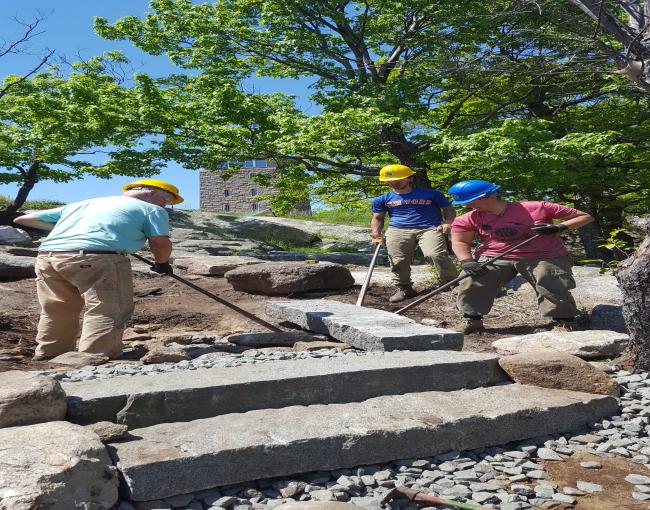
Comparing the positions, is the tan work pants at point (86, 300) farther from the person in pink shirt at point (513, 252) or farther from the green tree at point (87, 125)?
the green tree at point (87, 125)

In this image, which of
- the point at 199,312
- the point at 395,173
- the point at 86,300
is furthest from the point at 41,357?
the point at 395,173

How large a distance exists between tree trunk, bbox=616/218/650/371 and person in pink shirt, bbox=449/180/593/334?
1270mm

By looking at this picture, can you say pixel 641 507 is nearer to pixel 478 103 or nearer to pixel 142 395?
pixel 142 395

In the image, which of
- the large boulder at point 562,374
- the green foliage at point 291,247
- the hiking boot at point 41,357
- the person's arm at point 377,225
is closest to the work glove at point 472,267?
the person's arm at point 377,225

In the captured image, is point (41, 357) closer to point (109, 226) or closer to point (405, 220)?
point (109, 226)

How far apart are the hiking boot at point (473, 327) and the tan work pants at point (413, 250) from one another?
1219 millimetres

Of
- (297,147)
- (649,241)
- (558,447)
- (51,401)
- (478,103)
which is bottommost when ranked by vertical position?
(558,447)

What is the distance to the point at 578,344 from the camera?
16.2 ft

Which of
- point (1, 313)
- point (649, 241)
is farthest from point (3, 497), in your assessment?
point (1, 313)

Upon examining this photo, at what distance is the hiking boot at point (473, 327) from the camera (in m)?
6.32

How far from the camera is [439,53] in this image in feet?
43.1

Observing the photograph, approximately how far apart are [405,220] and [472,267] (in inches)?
74.2

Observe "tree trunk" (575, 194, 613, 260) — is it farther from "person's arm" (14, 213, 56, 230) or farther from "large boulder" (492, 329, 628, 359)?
"person's arm" (14, 213, 56, 230)

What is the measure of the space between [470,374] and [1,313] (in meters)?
5.20
